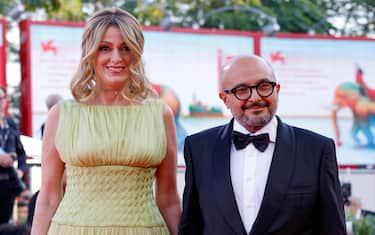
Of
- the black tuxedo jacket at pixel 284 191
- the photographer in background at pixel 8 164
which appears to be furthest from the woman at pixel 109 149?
the photographer in background at pixel 8 164

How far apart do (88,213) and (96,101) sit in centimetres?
51

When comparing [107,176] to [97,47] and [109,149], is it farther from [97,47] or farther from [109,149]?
[97,47]

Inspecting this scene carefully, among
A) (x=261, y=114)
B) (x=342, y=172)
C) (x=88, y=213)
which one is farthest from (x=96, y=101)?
(x=342, y=172)

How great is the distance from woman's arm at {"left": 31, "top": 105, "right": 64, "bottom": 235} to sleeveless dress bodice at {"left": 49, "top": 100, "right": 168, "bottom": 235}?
0.05 meters

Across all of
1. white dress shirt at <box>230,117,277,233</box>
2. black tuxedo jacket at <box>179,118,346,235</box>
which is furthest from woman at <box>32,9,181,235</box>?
white dress shirt at <box>230,117,277,233</box>

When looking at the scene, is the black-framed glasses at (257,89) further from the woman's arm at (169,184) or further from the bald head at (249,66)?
the woman's arm at (169,184)

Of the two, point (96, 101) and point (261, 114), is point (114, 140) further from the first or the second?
point (261, 114)

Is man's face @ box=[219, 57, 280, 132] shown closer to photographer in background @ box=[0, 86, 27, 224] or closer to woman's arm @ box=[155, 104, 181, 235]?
woman's arm @ box=[155, 104, 181, 235]

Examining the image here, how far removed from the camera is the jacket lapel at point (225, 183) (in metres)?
3.38

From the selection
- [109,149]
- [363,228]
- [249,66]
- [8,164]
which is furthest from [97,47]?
[8,164]

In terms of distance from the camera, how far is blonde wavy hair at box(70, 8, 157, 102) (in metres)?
3.94

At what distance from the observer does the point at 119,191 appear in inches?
156

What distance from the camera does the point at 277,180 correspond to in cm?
337

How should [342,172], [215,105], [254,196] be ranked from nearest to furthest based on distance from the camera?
1. [254,196]
2. [342,172]
3. [215,105]
